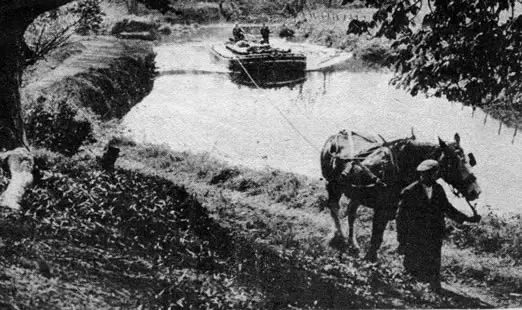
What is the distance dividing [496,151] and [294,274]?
253 inches

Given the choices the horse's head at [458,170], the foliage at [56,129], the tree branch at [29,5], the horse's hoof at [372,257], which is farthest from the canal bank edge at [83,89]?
the horse's head at [458,170]

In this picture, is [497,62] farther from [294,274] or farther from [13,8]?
[13,8]

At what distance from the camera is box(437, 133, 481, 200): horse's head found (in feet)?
20.9

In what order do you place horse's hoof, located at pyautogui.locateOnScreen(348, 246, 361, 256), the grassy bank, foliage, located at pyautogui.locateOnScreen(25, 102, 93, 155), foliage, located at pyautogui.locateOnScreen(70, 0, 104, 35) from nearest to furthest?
1. the grassy bank
2. horse's hoof, located at pyautogui.locateOnScreen(348, 246, 361, 256)
3. foliage, located at pyautogui.locateOnScreen(25, 102, 93, 155)
4. foliage, located at pyautogui.locateOnScreen(70, 0, 104, 35)

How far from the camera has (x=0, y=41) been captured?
737 cm

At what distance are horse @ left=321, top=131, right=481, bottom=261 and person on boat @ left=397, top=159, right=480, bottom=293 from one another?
0.29 m

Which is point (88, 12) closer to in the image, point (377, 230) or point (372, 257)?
point (377, 230)

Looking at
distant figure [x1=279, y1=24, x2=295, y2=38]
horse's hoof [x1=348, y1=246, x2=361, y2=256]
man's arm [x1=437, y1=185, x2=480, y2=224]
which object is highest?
distant figure [x1=279, y1=24, x2=295, y2=38]

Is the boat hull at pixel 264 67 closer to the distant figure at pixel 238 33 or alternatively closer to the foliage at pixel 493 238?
the distant figure at pixel 238 33

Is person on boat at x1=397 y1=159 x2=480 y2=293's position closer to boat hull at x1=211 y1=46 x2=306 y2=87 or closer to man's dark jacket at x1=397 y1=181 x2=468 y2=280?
man's dark jacket at x1=397 y1=181 x2=468 y2=280

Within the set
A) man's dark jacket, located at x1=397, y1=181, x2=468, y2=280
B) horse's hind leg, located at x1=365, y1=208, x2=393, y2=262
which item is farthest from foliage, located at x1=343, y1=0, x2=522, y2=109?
horse's hind leg, located at x1=365, y1=208, x2=393, y2=262

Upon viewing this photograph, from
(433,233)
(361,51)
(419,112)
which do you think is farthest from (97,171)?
(361,51)

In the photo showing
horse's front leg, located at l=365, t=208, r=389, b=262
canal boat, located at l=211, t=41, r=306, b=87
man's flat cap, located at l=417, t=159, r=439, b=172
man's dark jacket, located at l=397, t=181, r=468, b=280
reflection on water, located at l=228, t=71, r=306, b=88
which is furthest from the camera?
canal boat, located at l=211, t=41, r=306, b=87

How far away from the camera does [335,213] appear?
824cm
